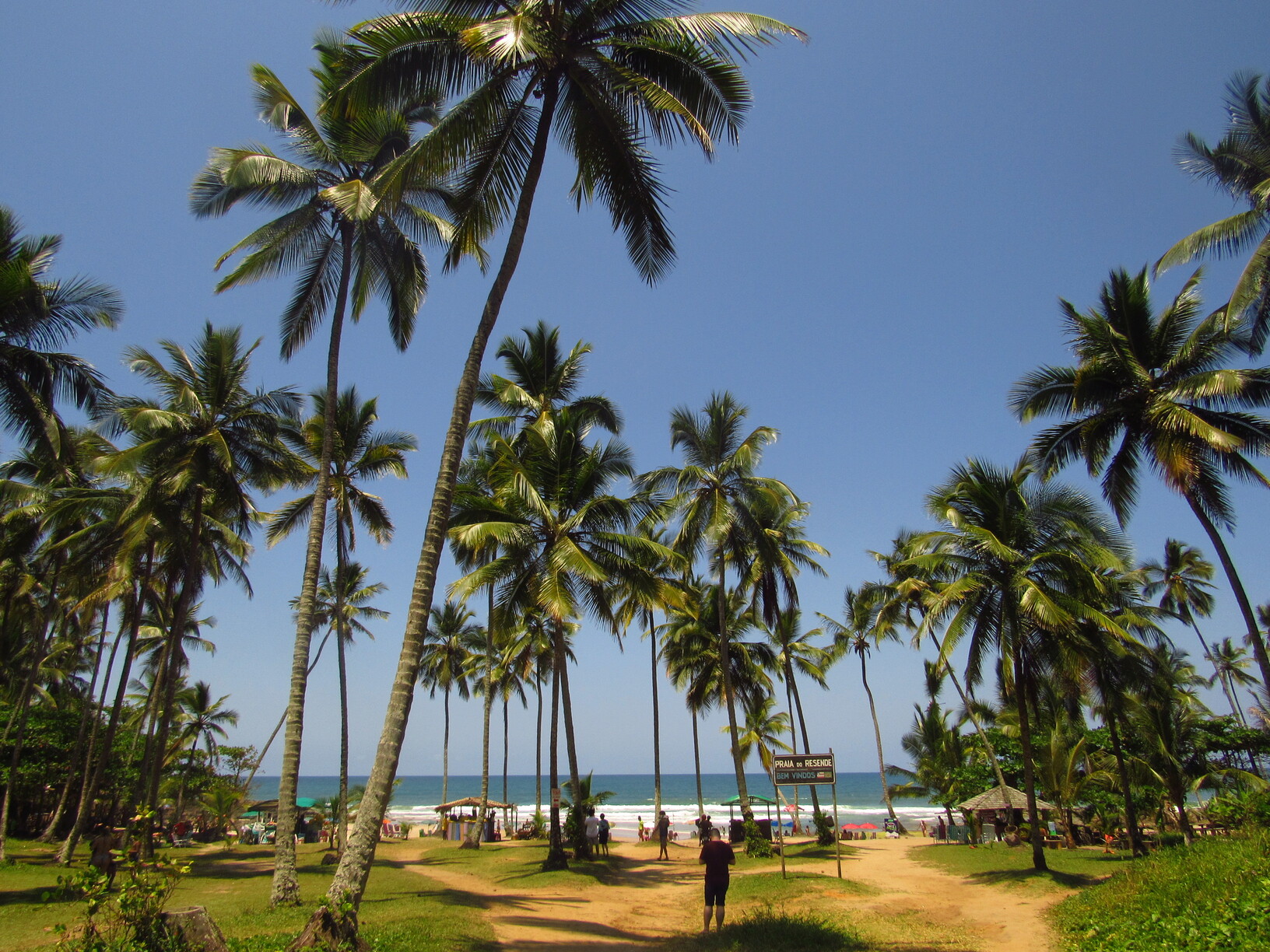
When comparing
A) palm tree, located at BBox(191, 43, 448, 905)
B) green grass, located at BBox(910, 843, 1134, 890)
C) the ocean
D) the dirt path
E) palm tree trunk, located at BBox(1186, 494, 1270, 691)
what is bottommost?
the ocean

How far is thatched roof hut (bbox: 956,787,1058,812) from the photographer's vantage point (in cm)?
2595

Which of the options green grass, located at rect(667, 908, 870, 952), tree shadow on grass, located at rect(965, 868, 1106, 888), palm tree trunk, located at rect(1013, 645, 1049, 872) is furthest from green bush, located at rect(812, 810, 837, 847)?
green grass, located at rect(667, 908, 870, 952)

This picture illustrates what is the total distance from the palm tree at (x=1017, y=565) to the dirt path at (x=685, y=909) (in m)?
3.41

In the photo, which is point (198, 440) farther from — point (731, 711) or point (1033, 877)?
point (1033, 877)

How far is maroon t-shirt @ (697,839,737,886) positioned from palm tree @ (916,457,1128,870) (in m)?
8.10

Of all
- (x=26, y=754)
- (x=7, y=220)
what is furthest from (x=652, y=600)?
(x=26, y=754)

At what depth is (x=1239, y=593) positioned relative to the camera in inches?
581

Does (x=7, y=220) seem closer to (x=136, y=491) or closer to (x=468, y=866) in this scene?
(x=136, y=491)

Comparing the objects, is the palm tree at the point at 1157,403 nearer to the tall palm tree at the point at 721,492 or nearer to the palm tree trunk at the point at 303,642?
the tall palm tree at the point at 721,492

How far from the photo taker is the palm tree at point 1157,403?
14531mm

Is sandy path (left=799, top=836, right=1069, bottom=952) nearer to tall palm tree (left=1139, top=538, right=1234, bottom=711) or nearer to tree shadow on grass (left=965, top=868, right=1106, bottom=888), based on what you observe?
tree shadow on grass (left=965, top=868, right=1106, bottom=888)

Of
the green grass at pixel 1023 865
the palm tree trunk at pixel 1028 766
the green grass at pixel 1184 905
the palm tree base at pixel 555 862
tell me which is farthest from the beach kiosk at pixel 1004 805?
the palm tree base at pixel 555 862

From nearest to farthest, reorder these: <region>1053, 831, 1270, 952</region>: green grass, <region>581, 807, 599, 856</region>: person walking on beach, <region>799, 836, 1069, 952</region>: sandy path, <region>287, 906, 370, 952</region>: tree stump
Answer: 1. <region>1053, 831, 1270, 952</region>: green grass
2. <region>287, 906, 370, 952</region>: tree stump
3. <region>799, 836, 1069, 952</region>: sandy path
4. <region>581, 807, 599, 856</region>: person walking on beach

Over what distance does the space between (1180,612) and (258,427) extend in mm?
44652
